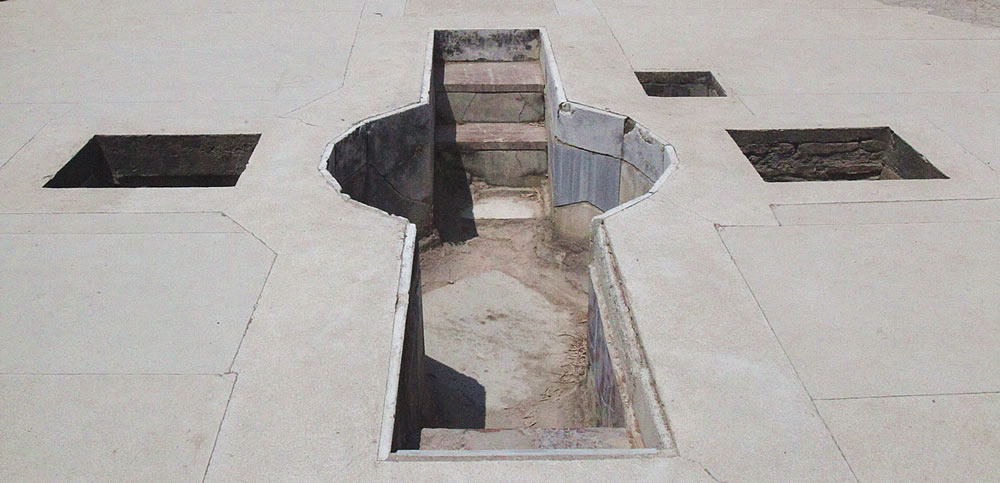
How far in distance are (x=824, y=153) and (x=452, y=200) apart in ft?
12.0

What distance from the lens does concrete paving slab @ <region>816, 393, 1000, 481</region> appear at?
133 inches

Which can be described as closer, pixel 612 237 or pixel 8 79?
pixel 612 237

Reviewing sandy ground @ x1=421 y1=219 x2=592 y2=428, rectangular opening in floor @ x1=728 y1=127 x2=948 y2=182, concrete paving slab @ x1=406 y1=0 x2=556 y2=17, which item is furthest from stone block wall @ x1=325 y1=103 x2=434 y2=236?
concrete paving slab @ x1=406 y1=0 x2=556 y2=17

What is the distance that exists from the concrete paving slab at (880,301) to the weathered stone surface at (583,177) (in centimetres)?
215

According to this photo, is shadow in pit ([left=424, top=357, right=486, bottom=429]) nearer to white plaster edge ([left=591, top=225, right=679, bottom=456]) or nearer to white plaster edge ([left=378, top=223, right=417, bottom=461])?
white plaster edge ([left=378, top=223, right=417, bottom=461])

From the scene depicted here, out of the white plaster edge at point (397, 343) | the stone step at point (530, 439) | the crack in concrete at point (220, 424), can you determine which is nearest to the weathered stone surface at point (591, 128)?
the white plaster edge at point (397, 343)

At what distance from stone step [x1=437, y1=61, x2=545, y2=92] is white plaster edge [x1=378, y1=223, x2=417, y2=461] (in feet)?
12.0

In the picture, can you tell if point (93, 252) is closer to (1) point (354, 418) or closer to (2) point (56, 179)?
(2) point (56, 179)

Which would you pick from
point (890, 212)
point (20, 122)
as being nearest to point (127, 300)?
point (20, 122)

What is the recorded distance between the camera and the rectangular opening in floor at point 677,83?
7.93 metres

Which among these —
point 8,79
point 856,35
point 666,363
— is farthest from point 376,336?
point 856,35

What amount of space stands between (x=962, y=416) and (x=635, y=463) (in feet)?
5.12

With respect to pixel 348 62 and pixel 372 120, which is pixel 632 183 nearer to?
pixel 372 120

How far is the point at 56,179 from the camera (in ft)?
19.2
